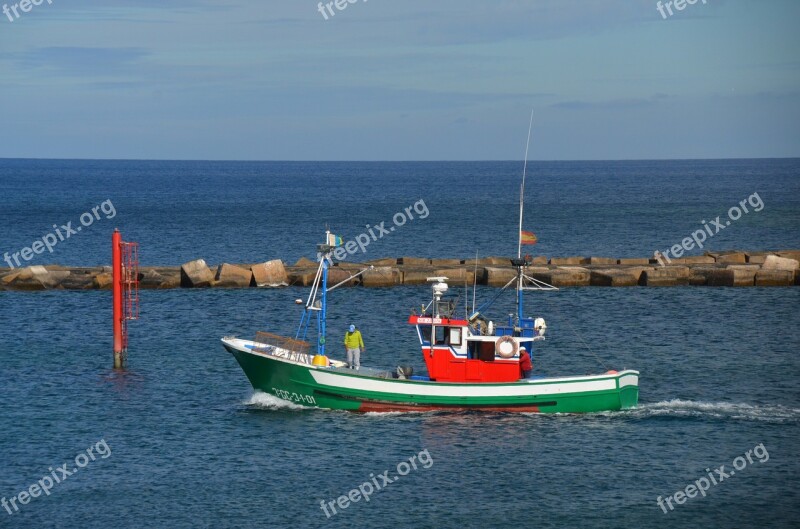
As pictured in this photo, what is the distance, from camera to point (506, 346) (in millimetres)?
38281

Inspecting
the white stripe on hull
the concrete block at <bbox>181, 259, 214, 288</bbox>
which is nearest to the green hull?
the white stripe on hull

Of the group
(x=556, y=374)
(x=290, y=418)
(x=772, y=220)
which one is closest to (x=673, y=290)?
(x=556, y=374)

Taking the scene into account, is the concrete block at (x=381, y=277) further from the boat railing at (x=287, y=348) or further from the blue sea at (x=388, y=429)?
the boat railing at (x=287, y=348)

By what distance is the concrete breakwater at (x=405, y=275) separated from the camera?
68.6 meters

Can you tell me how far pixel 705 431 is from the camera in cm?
3741

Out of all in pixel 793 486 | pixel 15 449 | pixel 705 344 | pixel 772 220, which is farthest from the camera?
pixel 772 220

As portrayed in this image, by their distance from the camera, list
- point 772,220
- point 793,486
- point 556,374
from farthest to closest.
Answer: point 772,220 < point 556,374 < point 793,486

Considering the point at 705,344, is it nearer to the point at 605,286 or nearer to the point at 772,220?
the point at 605,286

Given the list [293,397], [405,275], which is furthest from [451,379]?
[405,275]

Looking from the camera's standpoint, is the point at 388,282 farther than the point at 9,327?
Yes

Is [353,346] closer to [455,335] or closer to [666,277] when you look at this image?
[455,335]

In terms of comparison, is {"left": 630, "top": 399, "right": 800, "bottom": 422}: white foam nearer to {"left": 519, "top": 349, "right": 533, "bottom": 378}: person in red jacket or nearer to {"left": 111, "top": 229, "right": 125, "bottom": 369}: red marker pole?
{"left": 519, "top": 349, "right": 533, "bottom": 378}: person in red jacket

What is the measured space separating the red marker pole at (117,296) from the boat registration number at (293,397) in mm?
9739

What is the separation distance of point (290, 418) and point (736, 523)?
15.7 m
